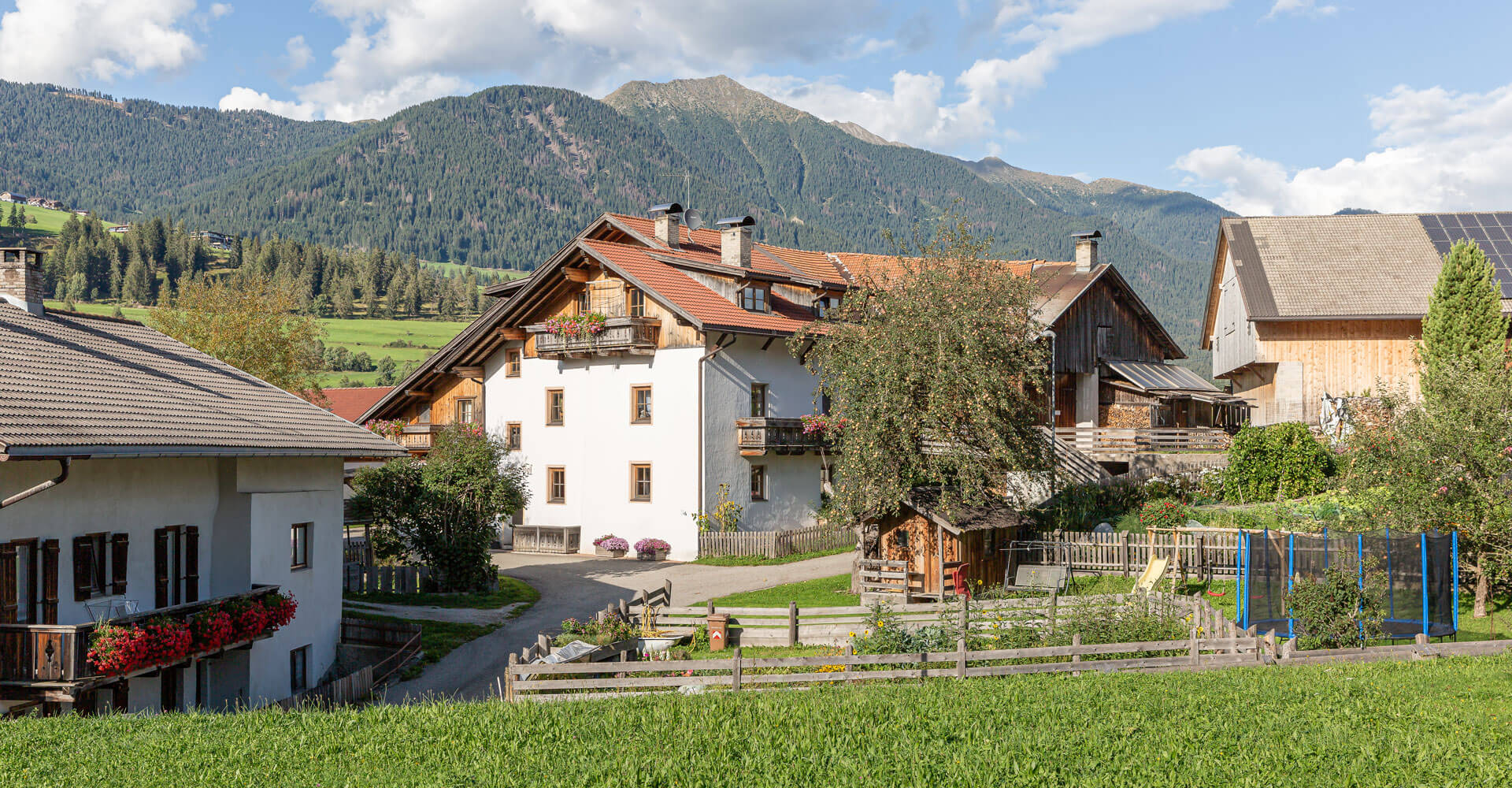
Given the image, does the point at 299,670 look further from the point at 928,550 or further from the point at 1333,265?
the point at 1333,265

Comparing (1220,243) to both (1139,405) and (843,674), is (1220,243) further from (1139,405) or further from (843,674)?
(843,674)

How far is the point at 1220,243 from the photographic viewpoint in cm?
4722

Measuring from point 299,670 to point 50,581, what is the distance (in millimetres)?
6461

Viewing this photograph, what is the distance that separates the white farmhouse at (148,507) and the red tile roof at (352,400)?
47129 millimetres

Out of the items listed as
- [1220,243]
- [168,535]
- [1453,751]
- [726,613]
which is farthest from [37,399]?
[1220,243]

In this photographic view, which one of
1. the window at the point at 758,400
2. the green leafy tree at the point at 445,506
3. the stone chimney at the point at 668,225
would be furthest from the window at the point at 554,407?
the green leafy tree at the point at 445,506

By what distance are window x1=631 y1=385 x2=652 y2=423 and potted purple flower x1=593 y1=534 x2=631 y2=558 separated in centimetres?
396

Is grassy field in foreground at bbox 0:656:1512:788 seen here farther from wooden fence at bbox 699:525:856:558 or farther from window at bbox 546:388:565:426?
window at bbox 546:388:565:426

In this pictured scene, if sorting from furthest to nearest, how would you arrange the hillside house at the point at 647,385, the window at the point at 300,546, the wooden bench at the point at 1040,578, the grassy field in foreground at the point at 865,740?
the hillside house at the point at 647,385, the wooden bench at the point at 1040,578, the window at the point at 300,546, the grassy field in foreground at the point at 865,740

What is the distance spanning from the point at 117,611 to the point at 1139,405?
39.2 metres

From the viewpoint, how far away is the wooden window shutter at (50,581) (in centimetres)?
1627

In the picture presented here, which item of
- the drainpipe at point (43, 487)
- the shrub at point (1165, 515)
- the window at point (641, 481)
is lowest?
the shrub at point (1165, 515)

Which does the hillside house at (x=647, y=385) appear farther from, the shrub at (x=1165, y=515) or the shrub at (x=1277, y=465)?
the shrub at (x=1277, y=465)

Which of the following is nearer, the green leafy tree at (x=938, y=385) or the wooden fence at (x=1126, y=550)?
the wooden fence at (x=1126, y=550)
